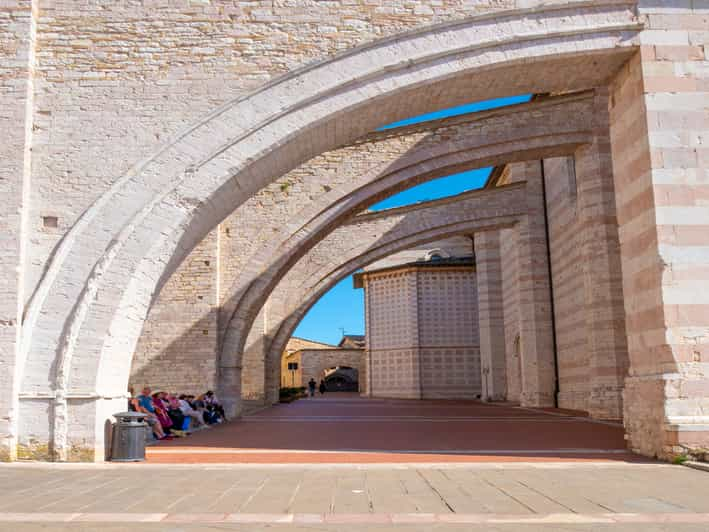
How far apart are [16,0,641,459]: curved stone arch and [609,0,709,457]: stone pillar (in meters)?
0.51

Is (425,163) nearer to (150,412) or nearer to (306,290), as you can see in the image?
(150,412)

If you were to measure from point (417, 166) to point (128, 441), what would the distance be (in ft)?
27.2

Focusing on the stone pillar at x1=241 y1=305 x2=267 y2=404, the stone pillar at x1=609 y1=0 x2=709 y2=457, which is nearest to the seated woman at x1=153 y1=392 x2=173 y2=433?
the stone pillar at x1=609 y1=0 x2=709 y2=457

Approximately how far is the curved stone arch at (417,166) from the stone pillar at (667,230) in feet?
15.2

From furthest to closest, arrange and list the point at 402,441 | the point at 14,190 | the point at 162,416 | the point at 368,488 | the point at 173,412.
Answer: the point at 173,412 < the point at 162,416 < the point at 402,441 < the point at 14,190 < the point at 368,488

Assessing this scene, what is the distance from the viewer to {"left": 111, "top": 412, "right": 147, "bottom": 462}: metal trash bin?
7.84 m

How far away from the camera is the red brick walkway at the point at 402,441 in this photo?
8000 millimetres

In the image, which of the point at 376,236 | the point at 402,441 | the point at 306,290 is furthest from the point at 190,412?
the point at 376,236

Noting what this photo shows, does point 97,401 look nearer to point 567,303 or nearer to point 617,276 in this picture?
point 617,276

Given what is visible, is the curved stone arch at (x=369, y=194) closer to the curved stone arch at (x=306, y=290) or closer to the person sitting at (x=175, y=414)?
the person sitting at (x=175, y=414)

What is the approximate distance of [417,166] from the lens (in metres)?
14.2

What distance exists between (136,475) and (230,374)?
353 inches

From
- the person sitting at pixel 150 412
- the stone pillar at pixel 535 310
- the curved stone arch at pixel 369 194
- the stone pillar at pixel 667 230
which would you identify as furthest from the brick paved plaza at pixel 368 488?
the stone pillar at pixel 535 310

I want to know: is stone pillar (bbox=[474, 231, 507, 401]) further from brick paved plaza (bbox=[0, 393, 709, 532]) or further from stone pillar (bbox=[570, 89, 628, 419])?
brick paved plaza (bbox=[0, 393, 709, 532])
